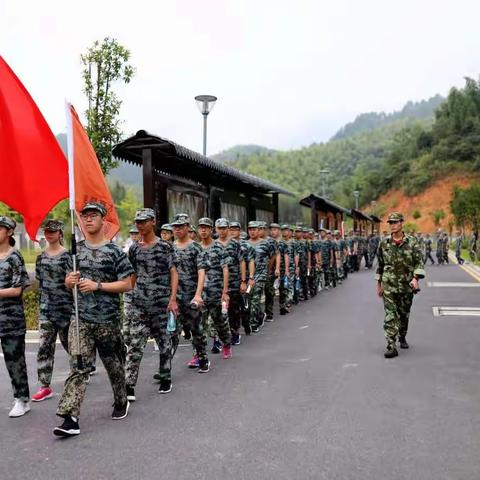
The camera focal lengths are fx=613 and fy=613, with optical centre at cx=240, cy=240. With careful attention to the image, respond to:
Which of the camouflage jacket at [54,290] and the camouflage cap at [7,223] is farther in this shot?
the camouflage jacket at [54,290]

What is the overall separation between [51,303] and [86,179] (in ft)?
6.03

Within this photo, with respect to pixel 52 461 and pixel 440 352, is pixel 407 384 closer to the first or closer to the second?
pixel 440 352

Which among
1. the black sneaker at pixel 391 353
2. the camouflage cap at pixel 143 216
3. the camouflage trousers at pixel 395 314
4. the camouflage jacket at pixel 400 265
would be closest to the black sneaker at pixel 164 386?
the camouflage cap at pixel 143 216

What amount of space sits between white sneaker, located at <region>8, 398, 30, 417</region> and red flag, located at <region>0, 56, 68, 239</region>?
156 centimetres

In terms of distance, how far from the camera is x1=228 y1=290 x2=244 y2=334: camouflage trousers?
29.1 feet

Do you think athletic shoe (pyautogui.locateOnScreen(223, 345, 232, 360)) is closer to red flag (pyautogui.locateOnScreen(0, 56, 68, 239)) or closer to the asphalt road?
the asphalt road

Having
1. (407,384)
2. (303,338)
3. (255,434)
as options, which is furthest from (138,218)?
(303,338)

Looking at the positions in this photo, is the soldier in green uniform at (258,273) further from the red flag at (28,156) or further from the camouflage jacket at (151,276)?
the red flag at (28,156)

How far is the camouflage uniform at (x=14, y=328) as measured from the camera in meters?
5.46

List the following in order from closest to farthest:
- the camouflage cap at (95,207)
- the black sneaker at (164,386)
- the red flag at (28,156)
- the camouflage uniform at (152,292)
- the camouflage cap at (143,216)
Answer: the camouflage cap at (95,207) < the red flag at (28,156) < the camouflage cap at (143,216) < the camouflage uniform at (152,292) < the black sneaker at (164,386)

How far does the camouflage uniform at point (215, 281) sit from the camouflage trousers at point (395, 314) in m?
2.11

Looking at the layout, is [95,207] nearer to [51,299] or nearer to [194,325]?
[51,299]

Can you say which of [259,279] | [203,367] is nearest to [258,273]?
[259,279]

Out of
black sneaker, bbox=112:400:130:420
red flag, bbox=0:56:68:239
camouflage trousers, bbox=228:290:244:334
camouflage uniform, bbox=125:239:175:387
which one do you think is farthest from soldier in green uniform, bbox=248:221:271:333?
red flag, bbox=0:56:68:239
